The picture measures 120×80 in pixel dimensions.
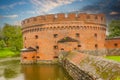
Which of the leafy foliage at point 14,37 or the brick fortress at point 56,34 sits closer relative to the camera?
the brick fortress at point 56,34

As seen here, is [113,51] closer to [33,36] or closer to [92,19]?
[92,19]

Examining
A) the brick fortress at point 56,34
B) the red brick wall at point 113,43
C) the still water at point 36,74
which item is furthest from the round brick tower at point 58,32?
the still water at point 36,74

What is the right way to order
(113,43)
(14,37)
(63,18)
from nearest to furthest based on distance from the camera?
1. (63,18)
2. (113,43)
3. (14,37)

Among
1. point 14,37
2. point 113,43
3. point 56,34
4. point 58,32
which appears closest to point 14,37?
point 14,37

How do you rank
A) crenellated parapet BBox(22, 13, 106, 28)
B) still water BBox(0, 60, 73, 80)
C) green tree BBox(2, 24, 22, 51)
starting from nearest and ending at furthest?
still water BBox(0, 60, 73, 80), crenellated parapet BBox(22, 13, 106, 28), green tree BBox(2, 24, 22, 51)

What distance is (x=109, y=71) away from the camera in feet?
25.6

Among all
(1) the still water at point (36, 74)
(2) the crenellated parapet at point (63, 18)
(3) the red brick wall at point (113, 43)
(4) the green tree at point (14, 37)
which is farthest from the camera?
(4) the green tree at point (14, 37)

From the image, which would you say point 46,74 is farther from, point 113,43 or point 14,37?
point 14,37

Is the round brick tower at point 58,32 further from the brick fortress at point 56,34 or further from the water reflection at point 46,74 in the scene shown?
the water reflection at point 46,74

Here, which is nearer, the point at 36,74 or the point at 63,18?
the point at 36,74

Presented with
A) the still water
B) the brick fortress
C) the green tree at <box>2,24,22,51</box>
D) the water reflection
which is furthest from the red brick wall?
the green tree at <box>2,24,22,51</box>

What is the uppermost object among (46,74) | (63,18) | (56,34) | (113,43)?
(63,18)

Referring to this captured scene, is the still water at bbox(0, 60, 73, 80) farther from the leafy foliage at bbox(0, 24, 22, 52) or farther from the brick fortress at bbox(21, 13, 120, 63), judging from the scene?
the leafy foliage at bbox(0, 24, 22, 52)

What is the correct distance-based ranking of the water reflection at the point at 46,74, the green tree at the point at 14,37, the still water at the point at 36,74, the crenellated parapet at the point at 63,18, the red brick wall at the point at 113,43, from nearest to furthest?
the water reflection at the point at 46,74 < the still water at the point at 36,74 < the crenellated parapet at the point at 63,18 < the red brick wall at the point at 113,43 < the green tree at the point at 14,37
